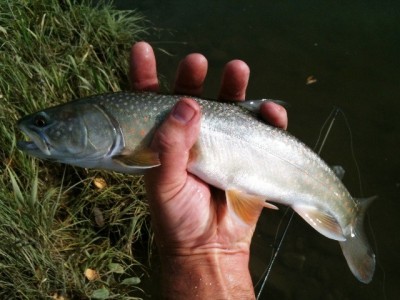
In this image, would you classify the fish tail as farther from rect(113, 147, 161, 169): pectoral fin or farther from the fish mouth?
the fish mouth

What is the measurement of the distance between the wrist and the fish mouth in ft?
3.39

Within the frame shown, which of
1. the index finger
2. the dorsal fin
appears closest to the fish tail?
the dorsal fin

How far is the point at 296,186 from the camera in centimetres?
284

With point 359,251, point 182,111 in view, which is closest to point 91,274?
point 182,111

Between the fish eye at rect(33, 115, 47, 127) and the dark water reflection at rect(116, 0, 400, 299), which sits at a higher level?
the fish eye at rect(33, 115, 47, 127)

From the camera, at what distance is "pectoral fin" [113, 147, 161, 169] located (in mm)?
2389

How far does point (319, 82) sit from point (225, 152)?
12.8ft

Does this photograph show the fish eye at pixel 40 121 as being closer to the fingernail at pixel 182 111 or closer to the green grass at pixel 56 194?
the fingernail at pixel 182 111

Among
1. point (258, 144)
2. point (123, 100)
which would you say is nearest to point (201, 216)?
point (258, 144)

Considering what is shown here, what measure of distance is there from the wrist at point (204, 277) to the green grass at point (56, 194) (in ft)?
2.53

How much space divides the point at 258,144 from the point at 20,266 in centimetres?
188

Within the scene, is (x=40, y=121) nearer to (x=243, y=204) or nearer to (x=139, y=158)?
(x=139, y=158)

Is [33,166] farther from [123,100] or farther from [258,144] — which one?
[258,144]

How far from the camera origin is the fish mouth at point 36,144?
2.40 m
